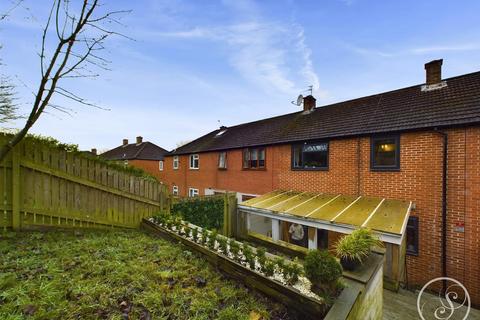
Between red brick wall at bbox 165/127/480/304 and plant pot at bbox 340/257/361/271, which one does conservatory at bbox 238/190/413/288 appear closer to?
red brick wall at bbox 165/127/480/304

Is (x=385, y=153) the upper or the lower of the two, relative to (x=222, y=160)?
upper

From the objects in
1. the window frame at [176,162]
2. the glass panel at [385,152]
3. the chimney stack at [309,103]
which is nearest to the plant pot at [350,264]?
the glass panel at [385,152]

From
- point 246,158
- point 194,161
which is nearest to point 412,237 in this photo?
point 246,158

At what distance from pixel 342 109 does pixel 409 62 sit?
11.9ft

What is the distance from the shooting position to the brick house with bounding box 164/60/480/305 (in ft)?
22.6

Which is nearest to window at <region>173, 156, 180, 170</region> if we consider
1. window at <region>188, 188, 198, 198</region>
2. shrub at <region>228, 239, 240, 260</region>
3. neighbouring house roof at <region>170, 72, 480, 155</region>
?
window at <region>188, 188, 198, 198</region>

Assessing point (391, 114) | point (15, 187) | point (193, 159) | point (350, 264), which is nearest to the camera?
point (350, 264)

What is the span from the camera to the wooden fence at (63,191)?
4934 millimetres

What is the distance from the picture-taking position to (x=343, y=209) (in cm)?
791

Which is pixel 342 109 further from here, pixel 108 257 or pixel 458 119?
pixel 108 257

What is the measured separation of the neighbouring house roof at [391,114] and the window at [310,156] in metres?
0.46

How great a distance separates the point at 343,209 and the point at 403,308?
3.22 metres

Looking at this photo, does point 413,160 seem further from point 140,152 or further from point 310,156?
point 140,152

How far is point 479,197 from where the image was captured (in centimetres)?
663
